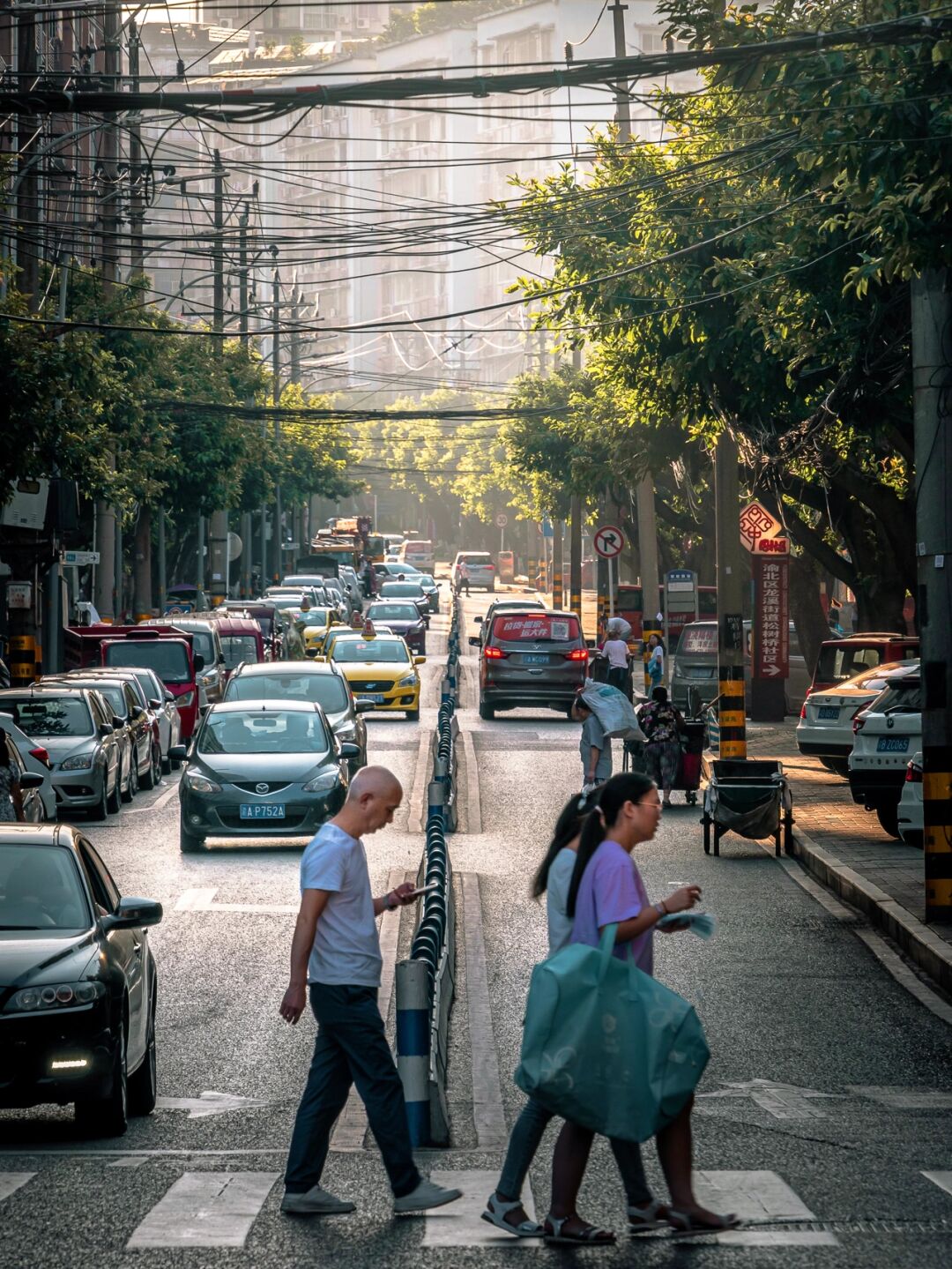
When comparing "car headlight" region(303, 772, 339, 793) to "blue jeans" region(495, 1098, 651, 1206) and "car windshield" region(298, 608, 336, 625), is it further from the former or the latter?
"car windshield" region(298, 608, 336, 625)

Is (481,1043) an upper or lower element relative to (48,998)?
lower

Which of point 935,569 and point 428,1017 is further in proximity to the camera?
point 935,569

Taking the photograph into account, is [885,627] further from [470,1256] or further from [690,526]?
[470,1256]

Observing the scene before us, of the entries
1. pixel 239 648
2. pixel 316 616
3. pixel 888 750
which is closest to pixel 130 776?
pixel 888 750

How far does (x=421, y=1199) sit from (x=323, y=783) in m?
14.1

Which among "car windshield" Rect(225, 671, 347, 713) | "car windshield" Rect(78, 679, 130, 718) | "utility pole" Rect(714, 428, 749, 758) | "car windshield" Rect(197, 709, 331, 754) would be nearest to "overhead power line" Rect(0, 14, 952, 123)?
"car windshield" Rect(197, 709, 331, 754)

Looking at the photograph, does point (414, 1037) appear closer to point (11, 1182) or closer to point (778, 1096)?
point (11, 1182)

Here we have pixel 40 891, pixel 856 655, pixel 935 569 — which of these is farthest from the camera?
pixel 856 655

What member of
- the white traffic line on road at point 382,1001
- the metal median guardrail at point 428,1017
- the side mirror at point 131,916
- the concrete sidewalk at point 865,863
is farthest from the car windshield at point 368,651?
the side mirror at point 131,916

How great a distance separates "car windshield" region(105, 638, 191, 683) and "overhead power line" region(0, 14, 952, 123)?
60.3ft

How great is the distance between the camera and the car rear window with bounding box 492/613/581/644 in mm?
38625

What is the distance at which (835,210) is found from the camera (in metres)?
19.1

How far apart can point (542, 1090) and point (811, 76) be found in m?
11.3

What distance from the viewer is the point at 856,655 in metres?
30.6
